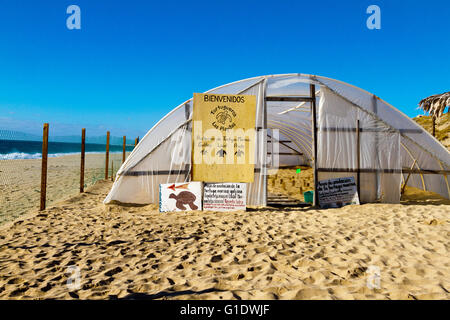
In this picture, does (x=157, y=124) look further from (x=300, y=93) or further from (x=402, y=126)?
(x=402, y=126)

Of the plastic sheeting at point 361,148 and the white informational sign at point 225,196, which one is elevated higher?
the plastic sheeting at point 361,148

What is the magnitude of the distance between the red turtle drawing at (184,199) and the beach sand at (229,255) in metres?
0.41

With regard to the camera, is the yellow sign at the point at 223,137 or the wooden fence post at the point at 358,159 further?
the wooden fence post at the point at 358,159

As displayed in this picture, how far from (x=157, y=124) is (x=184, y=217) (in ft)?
9.21

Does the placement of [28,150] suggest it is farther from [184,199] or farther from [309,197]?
[309,197]

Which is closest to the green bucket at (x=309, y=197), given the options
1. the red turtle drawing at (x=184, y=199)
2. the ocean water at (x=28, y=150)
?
the red turtle drawing at (x=184, y=199)

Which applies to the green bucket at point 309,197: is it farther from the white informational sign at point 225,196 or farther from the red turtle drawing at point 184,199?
the red turtle drawing at point 184,199

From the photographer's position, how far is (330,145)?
7848mm

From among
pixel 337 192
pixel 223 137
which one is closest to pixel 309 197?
pixel 337 192

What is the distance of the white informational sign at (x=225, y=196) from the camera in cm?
714

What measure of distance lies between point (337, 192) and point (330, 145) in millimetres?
1357
